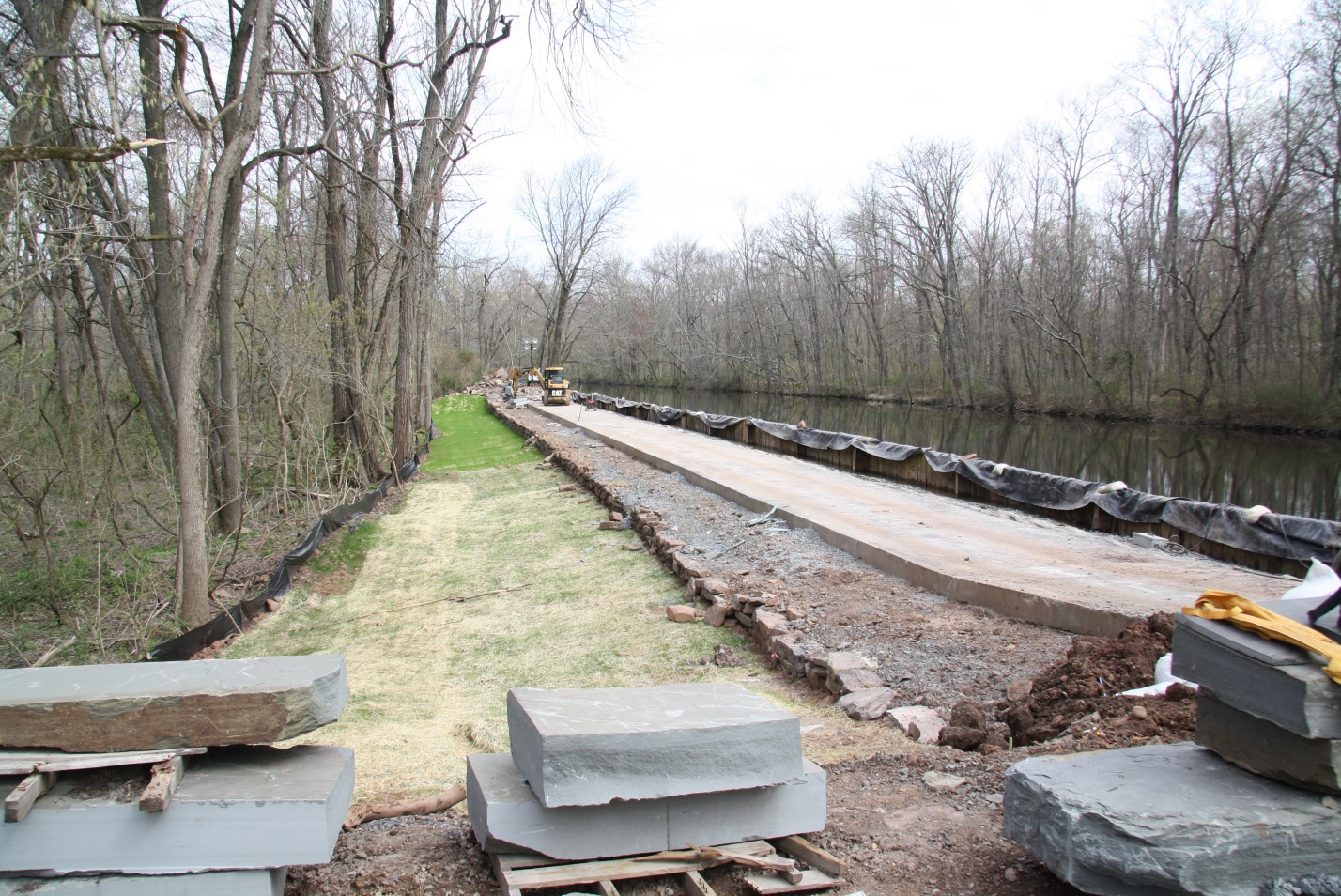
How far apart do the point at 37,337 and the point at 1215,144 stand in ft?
127

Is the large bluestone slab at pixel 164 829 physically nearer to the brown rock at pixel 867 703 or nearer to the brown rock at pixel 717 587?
the brown rock at pixel 867 703

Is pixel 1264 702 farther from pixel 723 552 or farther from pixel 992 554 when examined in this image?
pixel 723 552

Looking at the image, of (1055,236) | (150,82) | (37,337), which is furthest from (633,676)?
(1055,236)

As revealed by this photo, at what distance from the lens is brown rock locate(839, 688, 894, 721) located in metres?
5.57

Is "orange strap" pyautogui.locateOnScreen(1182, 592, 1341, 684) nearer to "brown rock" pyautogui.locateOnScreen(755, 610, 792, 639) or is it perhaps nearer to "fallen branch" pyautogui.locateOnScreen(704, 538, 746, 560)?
"brown rock" pyautogui.locateOnScreen(755, 610, 792, 639)

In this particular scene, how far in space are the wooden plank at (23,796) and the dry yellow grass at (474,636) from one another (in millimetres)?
1840

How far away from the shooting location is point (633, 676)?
7.11 metres

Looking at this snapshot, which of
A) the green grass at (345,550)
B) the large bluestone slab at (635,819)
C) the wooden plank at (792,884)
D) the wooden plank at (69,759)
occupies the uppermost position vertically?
the wooden plank at (69,759)

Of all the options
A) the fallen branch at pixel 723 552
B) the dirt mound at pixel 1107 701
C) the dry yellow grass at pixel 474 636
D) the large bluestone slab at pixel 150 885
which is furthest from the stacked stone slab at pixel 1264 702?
the fallen branch at pixel 723 552

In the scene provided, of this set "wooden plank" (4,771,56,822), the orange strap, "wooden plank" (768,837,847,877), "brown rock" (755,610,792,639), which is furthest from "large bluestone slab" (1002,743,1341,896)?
"brown rock" (755,610,792,639)

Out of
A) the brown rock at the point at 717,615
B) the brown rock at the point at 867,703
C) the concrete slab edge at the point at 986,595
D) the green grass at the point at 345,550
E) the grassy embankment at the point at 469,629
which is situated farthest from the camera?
the green grass at the point at 345,550

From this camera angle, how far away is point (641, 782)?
3.10 meters

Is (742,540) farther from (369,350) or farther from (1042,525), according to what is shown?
(369,350)

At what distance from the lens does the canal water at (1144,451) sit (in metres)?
18.9
